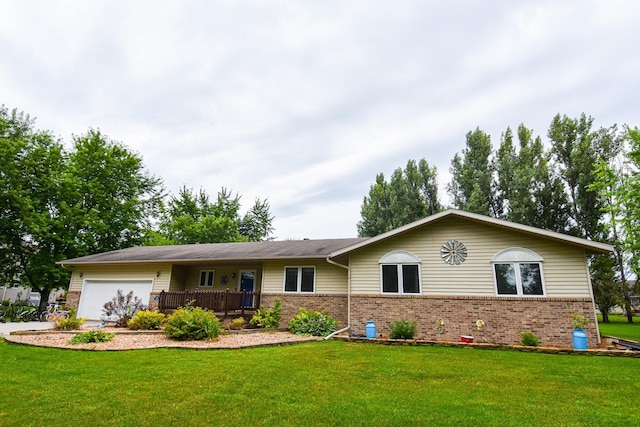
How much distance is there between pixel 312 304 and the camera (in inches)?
509

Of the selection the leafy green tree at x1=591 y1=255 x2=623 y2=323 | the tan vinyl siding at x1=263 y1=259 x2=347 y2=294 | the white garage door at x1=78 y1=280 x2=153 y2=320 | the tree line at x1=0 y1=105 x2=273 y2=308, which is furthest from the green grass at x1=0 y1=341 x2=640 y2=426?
the leafy green tree at x1=591 y1=255 x2=623 y2=323

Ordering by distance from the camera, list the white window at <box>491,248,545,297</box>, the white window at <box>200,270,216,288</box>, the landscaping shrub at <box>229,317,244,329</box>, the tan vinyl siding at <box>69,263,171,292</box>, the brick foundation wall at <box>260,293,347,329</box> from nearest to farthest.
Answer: the white window at <box>491,248,545,297</box> → the landscaping shrub at <box>229,317,244,329</box> → the brick foundation wall at <box>260,293,347,329</box> → the tan vinyl siding at <box>69,263,171,292</box> → the white window at <box>200,270,216,288</box>

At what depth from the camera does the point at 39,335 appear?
32.2 ft

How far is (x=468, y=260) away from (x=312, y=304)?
19.9ft

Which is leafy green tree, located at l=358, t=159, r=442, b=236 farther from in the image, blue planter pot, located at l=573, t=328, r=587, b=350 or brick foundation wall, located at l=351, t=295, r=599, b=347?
blue planter pot, located at l=573, t=328, r=587, b=350

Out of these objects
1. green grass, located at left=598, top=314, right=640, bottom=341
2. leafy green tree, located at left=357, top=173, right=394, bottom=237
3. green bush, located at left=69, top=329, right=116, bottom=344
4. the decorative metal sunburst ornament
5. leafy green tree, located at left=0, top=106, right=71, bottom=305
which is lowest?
green grass, located at left=598, top=314, right=640, bottom=341

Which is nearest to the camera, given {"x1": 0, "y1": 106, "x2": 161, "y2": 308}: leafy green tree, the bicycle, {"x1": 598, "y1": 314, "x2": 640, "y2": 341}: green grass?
{"x1": 598, "y1": 314, "x2": 640, "y2": 341}: green grass

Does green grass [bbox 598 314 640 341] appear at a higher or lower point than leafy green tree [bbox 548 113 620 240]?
lower

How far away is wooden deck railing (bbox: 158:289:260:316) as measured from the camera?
12664mm

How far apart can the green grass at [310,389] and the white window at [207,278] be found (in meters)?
8.41

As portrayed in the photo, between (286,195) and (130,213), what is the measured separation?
52.4ft

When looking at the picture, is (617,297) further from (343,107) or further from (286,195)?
(286,195)

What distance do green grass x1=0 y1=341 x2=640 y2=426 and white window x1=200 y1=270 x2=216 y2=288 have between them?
8.41 m

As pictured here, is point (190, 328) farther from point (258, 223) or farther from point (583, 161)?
point (258, 223)
